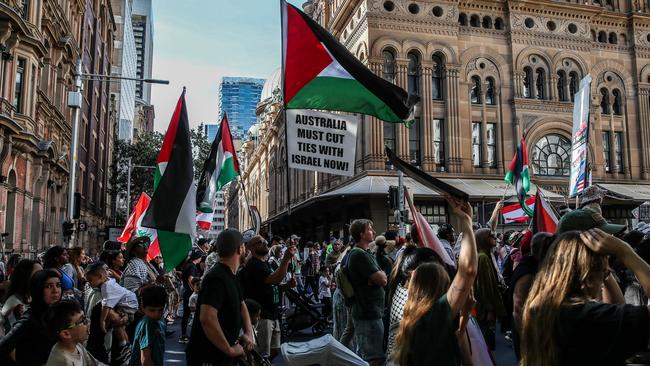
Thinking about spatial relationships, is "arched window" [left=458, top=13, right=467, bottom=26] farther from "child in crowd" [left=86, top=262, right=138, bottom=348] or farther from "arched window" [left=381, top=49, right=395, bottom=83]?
"child in crowd" [left=86, top=262, right=138, bottom=348]

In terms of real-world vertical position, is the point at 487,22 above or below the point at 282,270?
above

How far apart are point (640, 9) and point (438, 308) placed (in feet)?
137

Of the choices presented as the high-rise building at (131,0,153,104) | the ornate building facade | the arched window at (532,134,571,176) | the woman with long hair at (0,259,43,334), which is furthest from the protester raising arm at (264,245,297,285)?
the high-rise building at (131,0,153,104)

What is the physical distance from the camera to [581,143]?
39.3 feet

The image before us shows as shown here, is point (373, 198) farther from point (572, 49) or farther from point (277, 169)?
point (277, 169)

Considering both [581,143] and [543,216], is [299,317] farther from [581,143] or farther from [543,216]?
[581,143]

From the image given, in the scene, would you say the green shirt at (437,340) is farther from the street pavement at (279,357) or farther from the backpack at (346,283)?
the street pavement at (279,357)

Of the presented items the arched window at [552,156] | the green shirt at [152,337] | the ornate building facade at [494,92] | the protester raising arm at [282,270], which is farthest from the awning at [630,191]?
the green shirt at [152,337]

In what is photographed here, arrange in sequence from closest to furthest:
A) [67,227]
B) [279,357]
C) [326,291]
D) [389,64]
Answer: [279,357] → [326,291] → [67,227] → [389,64]

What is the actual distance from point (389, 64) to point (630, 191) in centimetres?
1677

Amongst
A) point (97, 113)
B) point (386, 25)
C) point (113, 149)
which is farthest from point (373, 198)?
point (113, 149)

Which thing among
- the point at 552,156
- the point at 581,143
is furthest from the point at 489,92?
the point at 581,143

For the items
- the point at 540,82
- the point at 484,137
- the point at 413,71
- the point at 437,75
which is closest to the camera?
the point at 413,71

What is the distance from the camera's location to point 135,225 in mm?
16891
